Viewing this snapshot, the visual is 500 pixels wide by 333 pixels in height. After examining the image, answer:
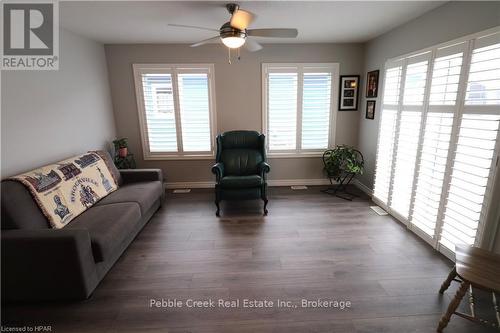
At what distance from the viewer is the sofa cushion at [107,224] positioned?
2.00m

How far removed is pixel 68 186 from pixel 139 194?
73 centimetres

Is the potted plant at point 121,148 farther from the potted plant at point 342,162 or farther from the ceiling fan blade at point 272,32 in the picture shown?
the potted plant at point 342,162

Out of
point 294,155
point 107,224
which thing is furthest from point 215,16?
point 294,155

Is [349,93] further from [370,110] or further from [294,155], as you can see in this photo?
[294,155]

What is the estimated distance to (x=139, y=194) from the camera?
9.81ft

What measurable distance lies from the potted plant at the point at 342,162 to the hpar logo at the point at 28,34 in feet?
13.3

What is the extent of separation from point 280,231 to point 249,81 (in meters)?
2.59

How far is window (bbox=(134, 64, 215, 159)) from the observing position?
4047 mm

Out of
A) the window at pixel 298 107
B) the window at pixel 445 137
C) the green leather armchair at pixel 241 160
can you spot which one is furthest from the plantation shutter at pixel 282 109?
the window at pixel 445 137

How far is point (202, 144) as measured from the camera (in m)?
4.36

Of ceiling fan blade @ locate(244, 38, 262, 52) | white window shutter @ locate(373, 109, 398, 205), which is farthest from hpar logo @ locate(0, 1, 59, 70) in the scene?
white window shutter @ locate(373, 109, 398, 205)

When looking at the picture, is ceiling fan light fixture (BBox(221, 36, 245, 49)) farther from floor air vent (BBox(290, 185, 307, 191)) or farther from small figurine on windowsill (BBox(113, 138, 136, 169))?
floor air vent (BBox(290, 185, 307, 191))

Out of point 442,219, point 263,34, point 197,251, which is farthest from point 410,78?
point 197,251

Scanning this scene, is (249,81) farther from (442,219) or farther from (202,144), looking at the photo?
(442,219)
